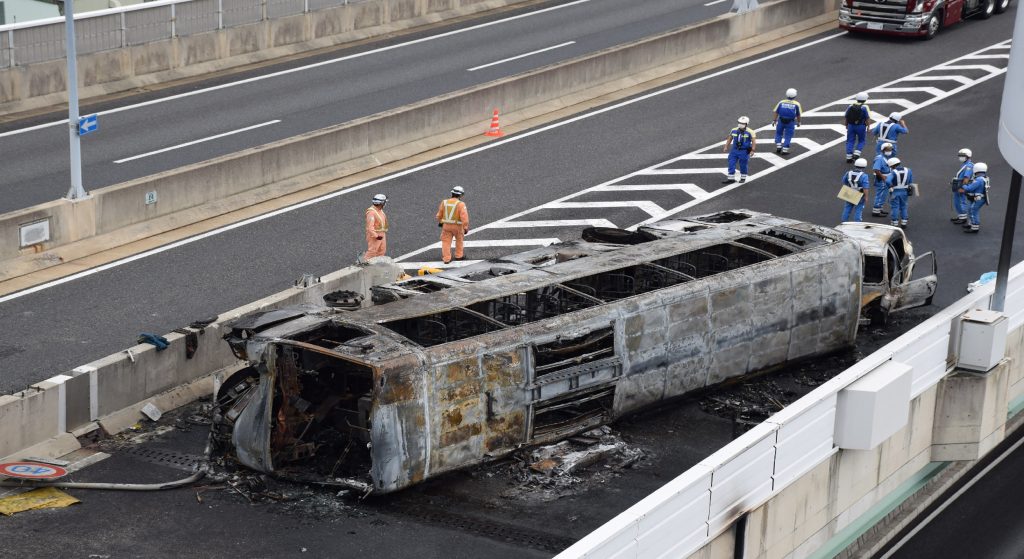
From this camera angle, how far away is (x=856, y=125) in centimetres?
3173

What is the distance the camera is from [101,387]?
18625 mm

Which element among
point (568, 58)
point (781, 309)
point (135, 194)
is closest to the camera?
point (781, 309)

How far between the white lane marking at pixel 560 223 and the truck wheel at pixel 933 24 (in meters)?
17.6

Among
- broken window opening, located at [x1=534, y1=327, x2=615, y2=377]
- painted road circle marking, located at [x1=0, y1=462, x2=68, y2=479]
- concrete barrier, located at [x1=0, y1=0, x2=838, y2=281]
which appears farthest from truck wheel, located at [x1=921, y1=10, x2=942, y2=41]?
painted road circle marking, located at [x1=0, y1=462, x2=68, y2=479]

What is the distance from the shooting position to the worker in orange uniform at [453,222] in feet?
82.1

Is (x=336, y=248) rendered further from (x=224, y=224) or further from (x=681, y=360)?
(x=681, y=360)

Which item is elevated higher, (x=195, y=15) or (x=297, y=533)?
(x=195, y=15)

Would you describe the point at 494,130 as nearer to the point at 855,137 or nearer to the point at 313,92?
the point at 313,92

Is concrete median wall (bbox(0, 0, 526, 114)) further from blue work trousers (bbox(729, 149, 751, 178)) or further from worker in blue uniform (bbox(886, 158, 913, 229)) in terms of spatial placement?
worker in blue uniform (bbox(886, 158, 913, 229))

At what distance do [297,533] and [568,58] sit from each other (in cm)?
2460

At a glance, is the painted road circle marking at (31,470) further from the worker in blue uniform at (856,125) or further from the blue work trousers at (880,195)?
the worker in blue uniform at (856,125)

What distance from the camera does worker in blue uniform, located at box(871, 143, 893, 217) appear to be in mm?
28422

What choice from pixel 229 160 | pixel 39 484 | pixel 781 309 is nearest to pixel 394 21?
pixel 229 160

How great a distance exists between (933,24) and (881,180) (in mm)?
15127
